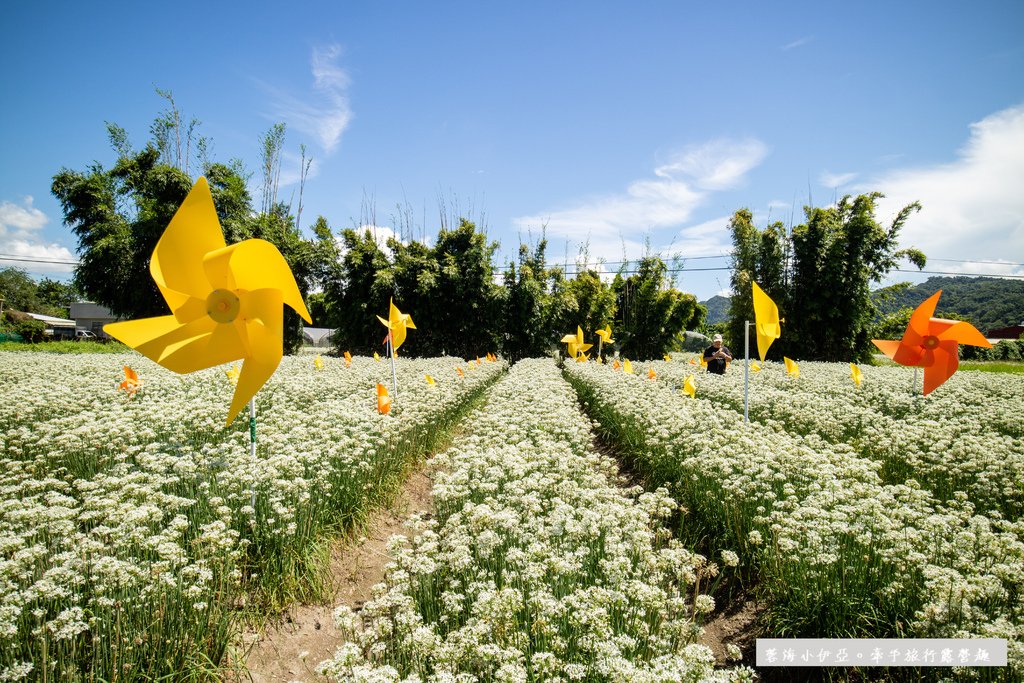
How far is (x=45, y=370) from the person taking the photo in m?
13.9

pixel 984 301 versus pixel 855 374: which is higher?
pixel 984 301

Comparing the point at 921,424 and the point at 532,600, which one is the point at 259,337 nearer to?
the point at 532,600

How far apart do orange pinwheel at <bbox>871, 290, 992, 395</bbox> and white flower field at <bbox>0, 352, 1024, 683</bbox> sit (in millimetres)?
784

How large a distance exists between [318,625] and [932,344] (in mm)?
8270

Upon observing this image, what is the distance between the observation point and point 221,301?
395 centimetres

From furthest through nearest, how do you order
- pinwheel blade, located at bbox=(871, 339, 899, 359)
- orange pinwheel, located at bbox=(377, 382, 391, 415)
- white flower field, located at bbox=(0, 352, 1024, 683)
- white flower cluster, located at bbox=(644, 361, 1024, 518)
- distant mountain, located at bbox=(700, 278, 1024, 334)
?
1. distant mountain, located at bbox=(700, 278, 1024, 334)
2. pinwheel blade, located at bbox=(871, 339, 899, 359)
3. orange pinwheel, located at bbox=(377, 382, 391, 415)
4. white flower cluster, located at bbox=(644, 361, 1024, 518)
5. white flower field, located at bbox=(0, 352, 1024, 683)

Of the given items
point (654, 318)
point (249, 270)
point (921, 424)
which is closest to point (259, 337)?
point (249, 270)

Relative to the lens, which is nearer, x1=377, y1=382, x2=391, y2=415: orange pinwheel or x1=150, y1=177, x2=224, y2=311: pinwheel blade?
x1=150, y1=177, x2=224, y2=311: pinwheel blade

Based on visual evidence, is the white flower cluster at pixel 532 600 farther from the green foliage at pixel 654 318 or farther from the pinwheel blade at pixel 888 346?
the green foliage at pixel 654 318

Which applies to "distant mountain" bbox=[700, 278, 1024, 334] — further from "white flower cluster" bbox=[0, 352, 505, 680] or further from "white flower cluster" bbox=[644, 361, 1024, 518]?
"white flower cluster" bbox=[0, 352, 505, 680]

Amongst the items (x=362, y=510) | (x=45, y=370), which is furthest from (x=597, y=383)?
(x=45, y=370)

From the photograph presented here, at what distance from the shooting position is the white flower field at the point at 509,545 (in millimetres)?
2805

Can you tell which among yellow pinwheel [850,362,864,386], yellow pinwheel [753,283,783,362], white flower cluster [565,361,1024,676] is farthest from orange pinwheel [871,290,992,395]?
yellow pinwheel [850,362,864,386]

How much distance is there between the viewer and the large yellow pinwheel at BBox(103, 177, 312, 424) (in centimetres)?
386
